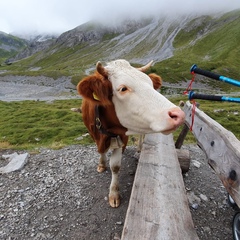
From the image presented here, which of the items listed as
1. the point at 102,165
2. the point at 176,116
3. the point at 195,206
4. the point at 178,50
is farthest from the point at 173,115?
the point at 178,50

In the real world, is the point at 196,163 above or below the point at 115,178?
below

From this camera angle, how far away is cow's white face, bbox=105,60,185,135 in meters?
3.55

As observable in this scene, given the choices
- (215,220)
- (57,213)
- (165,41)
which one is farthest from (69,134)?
(165,41)

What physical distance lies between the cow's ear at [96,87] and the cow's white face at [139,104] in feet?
0.47

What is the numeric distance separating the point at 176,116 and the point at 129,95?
999 mm

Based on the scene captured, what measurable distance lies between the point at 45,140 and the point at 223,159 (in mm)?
11574

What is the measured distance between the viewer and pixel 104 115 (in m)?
5.08

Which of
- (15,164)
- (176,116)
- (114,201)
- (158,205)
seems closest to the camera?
(176,116)

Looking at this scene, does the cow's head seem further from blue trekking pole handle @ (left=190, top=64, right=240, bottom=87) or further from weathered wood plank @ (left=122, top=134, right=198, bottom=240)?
blue trekking pole handle @ (left=190, top=64, right=240, bottom=87)

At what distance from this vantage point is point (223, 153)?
14.4 ft

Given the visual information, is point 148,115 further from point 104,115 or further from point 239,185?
point 239,185

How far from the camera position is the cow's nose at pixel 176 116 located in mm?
3381

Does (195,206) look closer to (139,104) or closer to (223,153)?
(223,153)

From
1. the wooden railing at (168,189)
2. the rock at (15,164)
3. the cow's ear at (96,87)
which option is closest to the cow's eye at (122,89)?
the cow's ear at (96,87)
